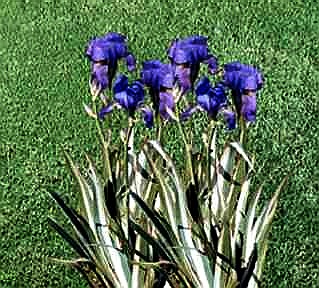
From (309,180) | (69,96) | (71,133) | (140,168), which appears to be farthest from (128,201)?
(69,96)

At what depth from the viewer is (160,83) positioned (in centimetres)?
313

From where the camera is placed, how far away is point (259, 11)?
7074 mm

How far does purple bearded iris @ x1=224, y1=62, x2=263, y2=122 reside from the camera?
311cm

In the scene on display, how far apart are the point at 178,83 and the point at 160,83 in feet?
0.29

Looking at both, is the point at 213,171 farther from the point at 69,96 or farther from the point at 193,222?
the point at 69,96

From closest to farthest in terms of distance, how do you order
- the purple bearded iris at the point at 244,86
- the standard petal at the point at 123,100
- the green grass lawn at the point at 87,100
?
1. the purple bearded iris at the point at 244,86
2. the standard petal at the point at 123,100
3. the green grass lawn at the point at 87,100

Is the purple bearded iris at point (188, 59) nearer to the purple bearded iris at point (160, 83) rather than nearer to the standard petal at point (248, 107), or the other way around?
the purple bearded iris at point (160, 83)

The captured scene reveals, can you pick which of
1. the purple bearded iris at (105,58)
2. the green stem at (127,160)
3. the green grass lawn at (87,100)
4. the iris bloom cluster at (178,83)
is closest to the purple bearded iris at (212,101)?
the iris bloom cluster at (178,83)

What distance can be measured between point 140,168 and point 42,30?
3.85 metres

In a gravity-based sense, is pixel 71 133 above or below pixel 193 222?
below

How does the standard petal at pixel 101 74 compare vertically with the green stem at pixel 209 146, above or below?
above

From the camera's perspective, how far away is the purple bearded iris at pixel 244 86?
3113mm

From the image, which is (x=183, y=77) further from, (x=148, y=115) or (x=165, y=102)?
(x=148, y=115)

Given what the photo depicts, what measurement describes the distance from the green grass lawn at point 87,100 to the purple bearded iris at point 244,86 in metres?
1.47
